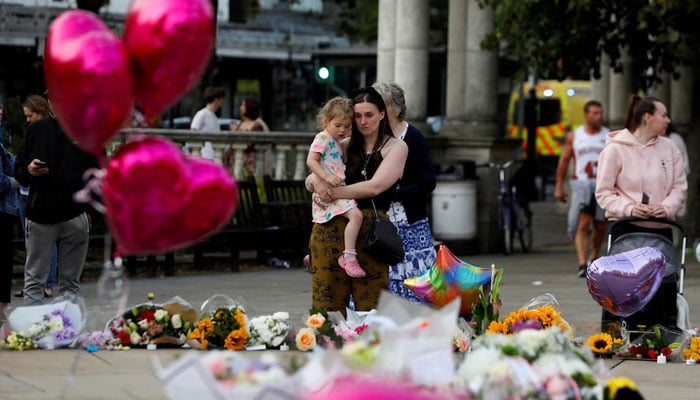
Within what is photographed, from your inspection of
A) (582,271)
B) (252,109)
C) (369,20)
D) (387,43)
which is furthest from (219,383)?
(369,20)

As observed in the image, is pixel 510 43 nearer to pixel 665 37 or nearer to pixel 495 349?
pixel 665 37

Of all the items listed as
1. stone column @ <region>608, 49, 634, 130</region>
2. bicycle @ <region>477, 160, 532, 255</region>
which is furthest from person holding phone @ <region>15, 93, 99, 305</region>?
stone column @ <region>608, 49, 634, 130</region>

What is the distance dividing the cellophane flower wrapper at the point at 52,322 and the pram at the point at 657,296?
11.8 ft

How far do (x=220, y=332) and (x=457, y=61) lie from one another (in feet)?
36.4

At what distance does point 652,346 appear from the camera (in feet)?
32.7

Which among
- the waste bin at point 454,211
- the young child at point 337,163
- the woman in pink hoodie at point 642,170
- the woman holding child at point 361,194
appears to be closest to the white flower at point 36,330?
the woman holding child at point 361,194

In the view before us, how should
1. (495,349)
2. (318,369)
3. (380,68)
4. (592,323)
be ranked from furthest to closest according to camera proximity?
(380,68), (592,323), (495,349), (318,369)

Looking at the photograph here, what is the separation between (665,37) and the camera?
1766 cm

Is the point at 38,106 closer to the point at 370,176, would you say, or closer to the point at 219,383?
the point at 370,176

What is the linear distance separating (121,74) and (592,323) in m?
7.55

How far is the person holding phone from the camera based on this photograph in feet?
34.8

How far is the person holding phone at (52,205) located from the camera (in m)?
10.6

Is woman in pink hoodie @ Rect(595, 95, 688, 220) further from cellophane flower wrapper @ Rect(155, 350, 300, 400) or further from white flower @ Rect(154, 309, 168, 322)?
cellophane flower wrapper @ Rect(155, 350, 300, 400)

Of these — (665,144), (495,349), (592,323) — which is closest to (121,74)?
(495,349)
